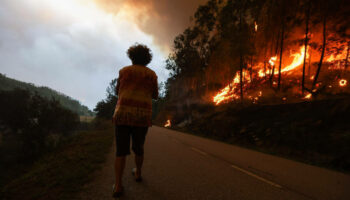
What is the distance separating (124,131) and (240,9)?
23.0 meters

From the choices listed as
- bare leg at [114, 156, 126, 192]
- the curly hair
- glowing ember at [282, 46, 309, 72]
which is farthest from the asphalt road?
glowing ember at [282, 46, 309, 72]

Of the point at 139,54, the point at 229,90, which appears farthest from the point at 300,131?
the point at 229,90

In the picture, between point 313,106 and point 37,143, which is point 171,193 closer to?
point 313,106

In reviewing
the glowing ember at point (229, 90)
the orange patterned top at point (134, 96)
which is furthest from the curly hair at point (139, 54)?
the glowing ember at point (229, 90)

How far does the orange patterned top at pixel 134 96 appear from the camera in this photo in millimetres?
2586

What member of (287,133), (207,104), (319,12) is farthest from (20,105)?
(319,12)

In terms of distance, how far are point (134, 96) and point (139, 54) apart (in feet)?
2.67

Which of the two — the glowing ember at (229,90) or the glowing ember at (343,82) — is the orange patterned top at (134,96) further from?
the glowing ember at (229,90)

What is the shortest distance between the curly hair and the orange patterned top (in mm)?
183

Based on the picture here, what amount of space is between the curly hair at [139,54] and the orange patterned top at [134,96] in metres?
0.18

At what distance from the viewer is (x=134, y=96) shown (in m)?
2.69

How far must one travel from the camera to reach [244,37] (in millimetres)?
17469

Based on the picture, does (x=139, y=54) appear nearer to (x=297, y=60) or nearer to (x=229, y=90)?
(x=297, y=60)

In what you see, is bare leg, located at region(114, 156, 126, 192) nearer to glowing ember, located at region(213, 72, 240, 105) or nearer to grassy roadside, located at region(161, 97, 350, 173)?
grassy roadside, located at region(161, 97, 350, 173)
